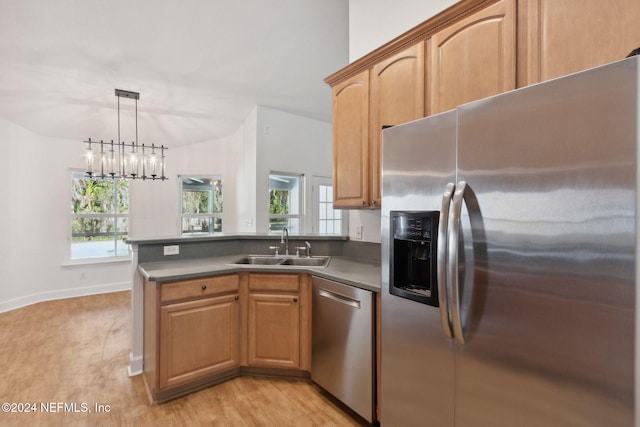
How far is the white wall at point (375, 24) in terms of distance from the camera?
7.86 feet

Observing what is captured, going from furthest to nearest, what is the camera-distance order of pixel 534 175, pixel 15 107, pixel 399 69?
pixel 15 107 < pixel 399 69 < pixel 534 175

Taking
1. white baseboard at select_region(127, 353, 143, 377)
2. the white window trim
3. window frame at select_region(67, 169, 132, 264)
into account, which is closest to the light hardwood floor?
white baseboard at select_region(127, 353, 143, 377)

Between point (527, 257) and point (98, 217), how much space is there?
618 centimetres

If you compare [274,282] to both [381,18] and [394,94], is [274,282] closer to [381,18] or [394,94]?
[394,94]

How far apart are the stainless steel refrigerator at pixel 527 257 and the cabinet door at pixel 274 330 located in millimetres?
1099

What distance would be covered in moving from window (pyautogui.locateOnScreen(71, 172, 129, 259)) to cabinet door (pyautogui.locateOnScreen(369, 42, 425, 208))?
4657mm

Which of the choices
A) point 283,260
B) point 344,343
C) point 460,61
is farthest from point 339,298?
point 460,61

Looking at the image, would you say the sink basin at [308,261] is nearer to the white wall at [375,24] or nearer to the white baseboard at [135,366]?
the white wall at [375,24]

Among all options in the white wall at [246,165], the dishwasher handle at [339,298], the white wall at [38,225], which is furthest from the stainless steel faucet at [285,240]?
the white wall at [38,225]

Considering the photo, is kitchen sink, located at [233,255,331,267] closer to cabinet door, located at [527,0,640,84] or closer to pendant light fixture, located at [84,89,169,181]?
cabinet door, located at [527,0,640,84]

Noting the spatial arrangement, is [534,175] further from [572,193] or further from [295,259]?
[295,259]

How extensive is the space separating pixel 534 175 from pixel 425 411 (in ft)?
3.47

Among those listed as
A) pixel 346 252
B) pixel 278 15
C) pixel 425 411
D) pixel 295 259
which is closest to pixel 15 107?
pixel 278 15

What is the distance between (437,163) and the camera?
130 centimetres
